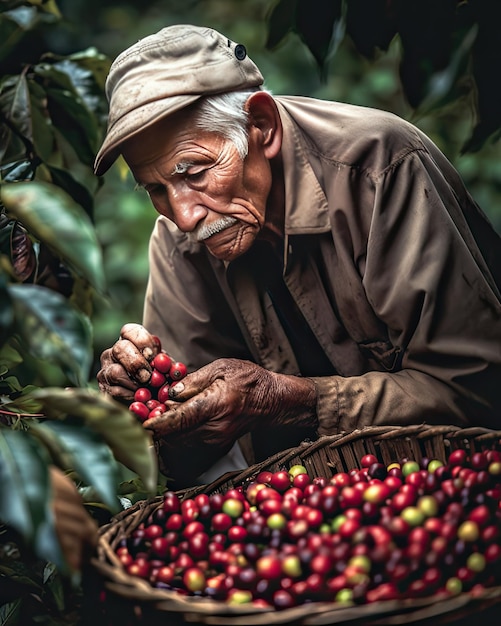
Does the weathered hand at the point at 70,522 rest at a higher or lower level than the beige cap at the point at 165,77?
lower

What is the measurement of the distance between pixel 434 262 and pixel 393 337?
22 centimetres

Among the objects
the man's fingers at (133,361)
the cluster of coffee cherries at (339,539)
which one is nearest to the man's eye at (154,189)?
the man's fingers at (133,361)

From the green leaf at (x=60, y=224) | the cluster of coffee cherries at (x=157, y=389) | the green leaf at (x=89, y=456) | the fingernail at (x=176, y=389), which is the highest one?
the green leaf at (x=60, y=224)

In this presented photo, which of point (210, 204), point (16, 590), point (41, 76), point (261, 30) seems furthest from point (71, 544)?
point (261, 30)

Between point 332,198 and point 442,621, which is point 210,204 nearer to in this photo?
point 332,198

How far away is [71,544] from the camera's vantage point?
1140 millimetres

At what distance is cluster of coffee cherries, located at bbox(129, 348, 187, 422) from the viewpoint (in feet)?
5.79

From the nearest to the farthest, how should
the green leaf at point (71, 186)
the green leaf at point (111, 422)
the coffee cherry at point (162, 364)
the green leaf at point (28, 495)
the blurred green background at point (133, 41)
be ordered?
the green leaf at point (28, 495) → the green leaf at point (111, 422) → the coffee cherry at point (162, 364) → the green leaf at point (71, 186) → the blurred green background at point (133, 41)

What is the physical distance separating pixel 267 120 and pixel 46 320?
1.03m

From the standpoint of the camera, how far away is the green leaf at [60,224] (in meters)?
1.13

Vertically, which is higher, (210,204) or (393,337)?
(210,204)

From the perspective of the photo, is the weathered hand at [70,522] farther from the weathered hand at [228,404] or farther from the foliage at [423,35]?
the foliage at [423,35]

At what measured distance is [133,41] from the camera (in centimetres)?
398

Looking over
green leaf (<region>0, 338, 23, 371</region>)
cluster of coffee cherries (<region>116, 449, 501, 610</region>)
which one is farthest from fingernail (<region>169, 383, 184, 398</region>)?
green leaf (<region>0, 338, 23, 371</region>)
